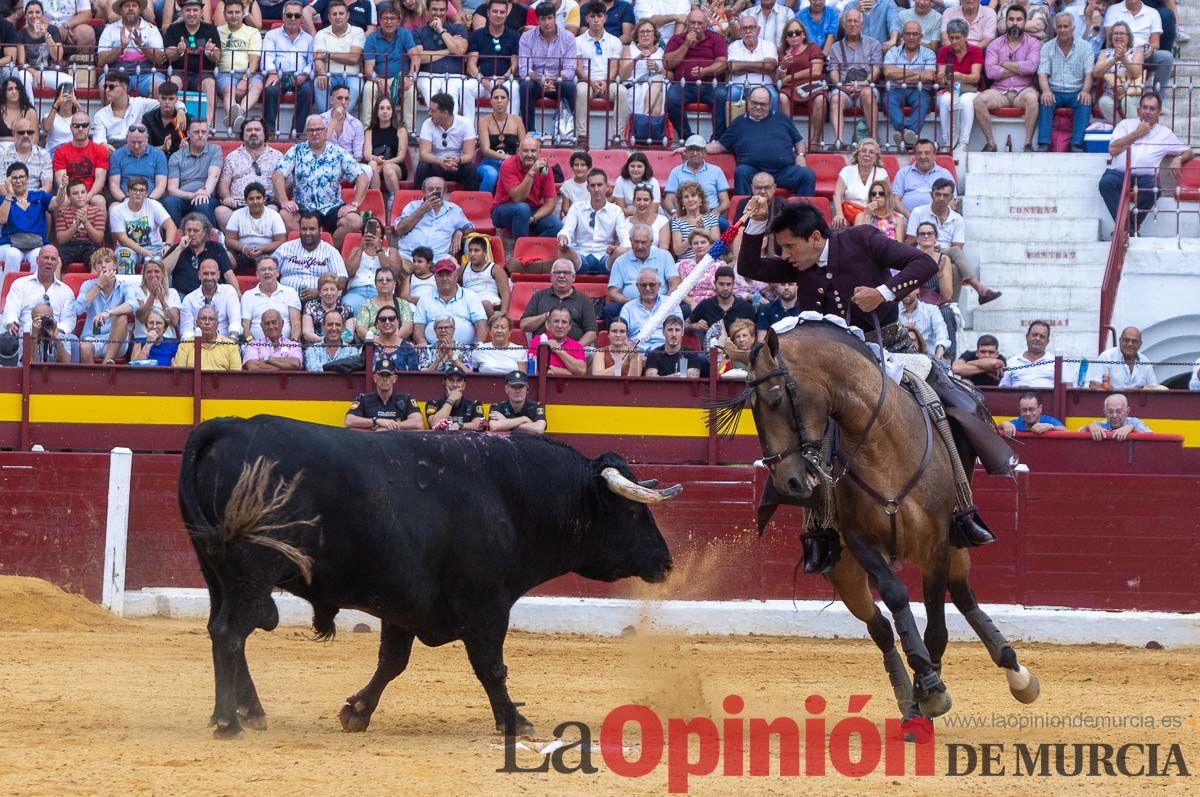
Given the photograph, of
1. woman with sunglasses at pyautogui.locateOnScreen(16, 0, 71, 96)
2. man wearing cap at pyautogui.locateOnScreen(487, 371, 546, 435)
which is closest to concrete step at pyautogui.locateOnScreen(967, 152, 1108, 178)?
man wearing cap at pyautogui.locateOnScreen(487, 371, 546, 435)

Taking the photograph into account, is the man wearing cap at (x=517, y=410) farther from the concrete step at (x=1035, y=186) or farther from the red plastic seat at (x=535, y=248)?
the concrete step at (x=1035, y=186)

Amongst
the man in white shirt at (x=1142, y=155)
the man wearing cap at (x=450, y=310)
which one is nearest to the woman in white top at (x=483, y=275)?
the man wearing cap at (x=450, y=310)

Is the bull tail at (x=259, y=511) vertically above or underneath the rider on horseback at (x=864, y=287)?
underneath

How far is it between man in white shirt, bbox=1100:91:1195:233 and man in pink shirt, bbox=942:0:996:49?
66.8 inches

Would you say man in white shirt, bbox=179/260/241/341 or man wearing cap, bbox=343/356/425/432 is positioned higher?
man in white shirt, bbox=179/260/241/341

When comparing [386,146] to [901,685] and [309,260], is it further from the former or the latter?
[901,685]

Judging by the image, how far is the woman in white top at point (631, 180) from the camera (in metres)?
14.9

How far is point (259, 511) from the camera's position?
6934 millimetres

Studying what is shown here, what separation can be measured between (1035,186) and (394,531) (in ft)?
32.6

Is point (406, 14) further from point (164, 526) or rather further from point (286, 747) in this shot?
point (286, 747)

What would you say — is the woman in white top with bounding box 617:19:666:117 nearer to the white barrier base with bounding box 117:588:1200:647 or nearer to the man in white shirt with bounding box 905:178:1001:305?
the man in white shirt with bounding box 905:178:1001:305

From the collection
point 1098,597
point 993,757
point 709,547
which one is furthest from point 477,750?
point 1098,597

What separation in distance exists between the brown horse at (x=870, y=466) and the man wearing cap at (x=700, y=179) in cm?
733

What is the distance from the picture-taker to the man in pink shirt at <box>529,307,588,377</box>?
1275 cm
